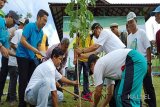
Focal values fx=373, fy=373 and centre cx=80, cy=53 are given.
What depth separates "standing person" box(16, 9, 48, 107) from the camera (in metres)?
6.09

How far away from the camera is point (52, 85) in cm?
515

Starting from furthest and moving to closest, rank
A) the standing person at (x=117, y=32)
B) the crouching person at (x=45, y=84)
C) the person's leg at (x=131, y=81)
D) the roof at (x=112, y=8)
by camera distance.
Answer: the roof at (x=112, y=8) → the standing person at (x=117, y=32) → the crouching person at (x=45, y=84) → the person's leg at (x=131, y=81)

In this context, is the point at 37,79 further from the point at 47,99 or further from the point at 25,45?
the point at 25,45

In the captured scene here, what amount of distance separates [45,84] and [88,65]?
948mm

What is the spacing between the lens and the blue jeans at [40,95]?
5207mm

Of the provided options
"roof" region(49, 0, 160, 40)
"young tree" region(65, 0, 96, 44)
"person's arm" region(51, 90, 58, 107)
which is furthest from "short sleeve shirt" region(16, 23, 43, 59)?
"roof" region(49, 0, 160, 40)

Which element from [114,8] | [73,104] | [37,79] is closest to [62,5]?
[114,8]

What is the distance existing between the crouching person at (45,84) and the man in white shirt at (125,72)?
1.83ft

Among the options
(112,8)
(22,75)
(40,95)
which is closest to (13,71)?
(22,75)

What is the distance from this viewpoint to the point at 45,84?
17.1 feet

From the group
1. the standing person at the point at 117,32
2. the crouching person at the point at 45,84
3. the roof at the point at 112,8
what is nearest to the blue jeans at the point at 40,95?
the crouching person at the point at 45,84

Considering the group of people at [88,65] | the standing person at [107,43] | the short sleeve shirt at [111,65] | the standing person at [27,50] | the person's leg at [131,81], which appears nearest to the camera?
the person's leg at [131,81]

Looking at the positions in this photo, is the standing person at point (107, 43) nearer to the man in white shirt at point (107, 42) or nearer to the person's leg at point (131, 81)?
the man in white shirt at point (107, 42)

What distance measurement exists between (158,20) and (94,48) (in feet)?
3.60
